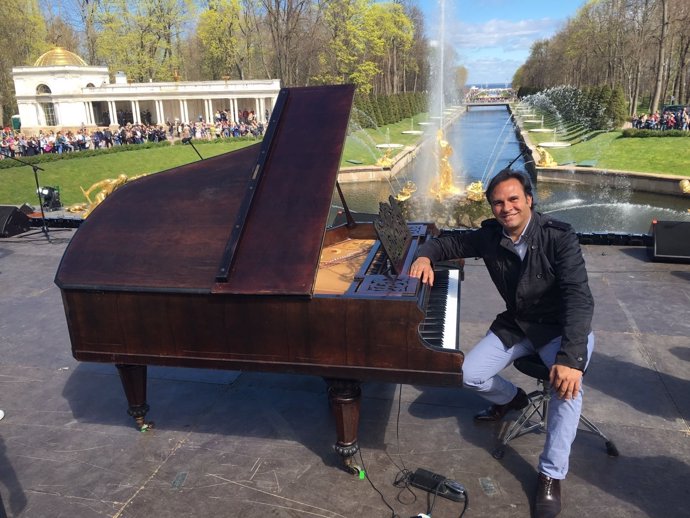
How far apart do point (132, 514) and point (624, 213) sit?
47.5 feet

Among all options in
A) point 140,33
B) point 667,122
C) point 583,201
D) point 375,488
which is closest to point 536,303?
point 375,488

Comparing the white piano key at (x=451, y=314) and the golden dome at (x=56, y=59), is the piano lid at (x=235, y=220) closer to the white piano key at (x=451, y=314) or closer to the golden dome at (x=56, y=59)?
the white piano key at (x=451, y=314)

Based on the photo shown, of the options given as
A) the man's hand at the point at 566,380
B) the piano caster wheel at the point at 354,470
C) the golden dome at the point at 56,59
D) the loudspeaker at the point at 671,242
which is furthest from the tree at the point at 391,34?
the man's hand at the point at 566,380

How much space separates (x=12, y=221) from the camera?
1116 cm

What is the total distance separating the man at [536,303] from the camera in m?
3.00

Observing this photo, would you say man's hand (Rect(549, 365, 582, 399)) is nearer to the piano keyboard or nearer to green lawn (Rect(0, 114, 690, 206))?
the piano keyboard

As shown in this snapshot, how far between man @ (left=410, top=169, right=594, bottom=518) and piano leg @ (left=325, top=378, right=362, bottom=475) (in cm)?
77

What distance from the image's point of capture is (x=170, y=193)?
3.74m

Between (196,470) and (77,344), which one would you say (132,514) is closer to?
(196,470)

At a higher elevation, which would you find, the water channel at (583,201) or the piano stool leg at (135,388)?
the piano stool leg at (135,388)

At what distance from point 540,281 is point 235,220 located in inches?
75.9

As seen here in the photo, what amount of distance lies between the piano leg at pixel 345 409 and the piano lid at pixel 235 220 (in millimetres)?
677

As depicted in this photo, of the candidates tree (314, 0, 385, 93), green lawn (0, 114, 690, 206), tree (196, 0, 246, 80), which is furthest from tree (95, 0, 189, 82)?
green lawn (0, 114, 690, 206)

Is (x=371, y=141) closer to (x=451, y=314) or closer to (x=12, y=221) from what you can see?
(x=12, y=221)
